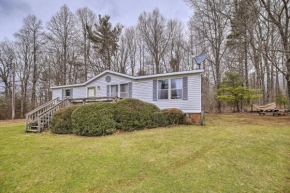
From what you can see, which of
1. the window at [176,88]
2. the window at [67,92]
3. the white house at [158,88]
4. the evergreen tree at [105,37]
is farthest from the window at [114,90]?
the evergreen tree at [105,37]

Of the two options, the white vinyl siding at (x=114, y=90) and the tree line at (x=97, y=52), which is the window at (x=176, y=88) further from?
the tree line at (x=97, y=52)

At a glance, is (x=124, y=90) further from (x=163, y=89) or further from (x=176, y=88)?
(x=176, y=88)

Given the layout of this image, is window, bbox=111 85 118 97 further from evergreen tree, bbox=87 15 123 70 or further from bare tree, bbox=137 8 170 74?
bare tree, bbox=137 8 170 74

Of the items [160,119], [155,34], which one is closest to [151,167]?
[160,119]

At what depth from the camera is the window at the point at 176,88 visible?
9352 millimetres

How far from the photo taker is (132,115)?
278 inches

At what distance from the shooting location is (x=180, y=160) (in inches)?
136

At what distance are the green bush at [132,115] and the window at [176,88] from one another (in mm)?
2552

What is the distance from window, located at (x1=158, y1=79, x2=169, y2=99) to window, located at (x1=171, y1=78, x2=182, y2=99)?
42cm

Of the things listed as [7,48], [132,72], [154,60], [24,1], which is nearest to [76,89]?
[24,1]

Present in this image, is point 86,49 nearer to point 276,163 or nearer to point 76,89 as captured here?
point 76,89

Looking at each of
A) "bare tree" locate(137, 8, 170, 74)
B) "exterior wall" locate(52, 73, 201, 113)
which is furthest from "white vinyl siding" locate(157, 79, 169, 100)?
"bare tree" locate(137, 8, 170, 74)

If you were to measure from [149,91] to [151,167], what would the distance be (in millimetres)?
7491

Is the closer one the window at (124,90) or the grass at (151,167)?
the grass at (151,167)
